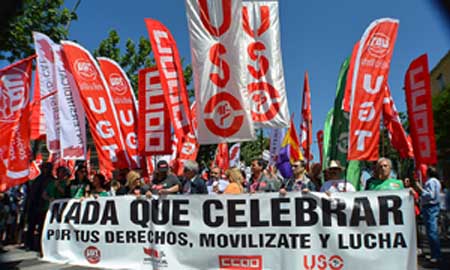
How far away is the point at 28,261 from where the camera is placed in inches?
312

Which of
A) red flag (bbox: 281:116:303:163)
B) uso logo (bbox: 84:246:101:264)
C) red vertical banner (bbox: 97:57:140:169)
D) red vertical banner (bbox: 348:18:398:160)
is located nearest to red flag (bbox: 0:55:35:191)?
uso logo (bbox: 84:246:101:264)

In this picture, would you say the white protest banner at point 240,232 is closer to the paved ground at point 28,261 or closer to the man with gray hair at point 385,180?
the man with gray hair at point 385,180

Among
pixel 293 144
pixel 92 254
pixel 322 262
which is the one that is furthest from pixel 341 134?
pixel 293 144

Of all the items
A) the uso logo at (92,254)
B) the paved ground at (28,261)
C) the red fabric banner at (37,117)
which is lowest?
the paved ground at (28,261)

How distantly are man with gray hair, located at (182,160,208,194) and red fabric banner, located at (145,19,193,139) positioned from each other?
149 centimetres

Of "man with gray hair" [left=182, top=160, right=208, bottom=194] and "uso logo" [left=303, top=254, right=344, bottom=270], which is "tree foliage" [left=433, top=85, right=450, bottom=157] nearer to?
"man with gray hair" [left=182, top=160, right=208, bottom=194]

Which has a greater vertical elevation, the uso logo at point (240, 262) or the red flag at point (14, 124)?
the red flag at point (14, 124)

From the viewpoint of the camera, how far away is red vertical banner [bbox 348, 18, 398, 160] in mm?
6262

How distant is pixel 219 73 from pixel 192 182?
→ 5.89ft

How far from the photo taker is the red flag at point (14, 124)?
5996 millimetres

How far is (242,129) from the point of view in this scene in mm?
6242

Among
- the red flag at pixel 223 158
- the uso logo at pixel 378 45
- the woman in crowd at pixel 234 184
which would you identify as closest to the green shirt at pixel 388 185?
the woman in crowd at pixel 234 184

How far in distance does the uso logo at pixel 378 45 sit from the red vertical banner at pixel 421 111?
28.2 inches

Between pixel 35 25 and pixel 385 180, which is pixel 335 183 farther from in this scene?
pixel 35 25
